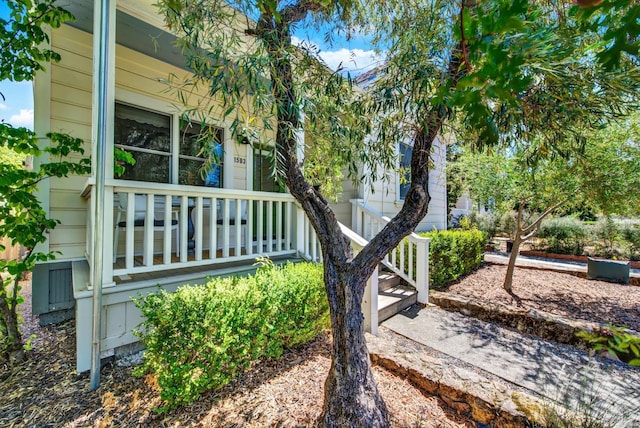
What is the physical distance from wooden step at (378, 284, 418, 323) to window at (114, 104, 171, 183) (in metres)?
4.06

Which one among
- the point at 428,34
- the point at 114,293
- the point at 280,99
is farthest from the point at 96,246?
the point at 428,34

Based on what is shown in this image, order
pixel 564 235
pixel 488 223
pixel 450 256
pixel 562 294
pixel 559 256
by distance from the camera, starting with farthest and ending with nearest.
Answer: pixel 488 223
pixel 564 235
pixel 559 256
pixel 450 256
pixel 562 294

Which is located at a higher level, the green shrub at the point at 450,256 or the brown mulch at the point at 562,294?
the green shrub at the point at 450,256

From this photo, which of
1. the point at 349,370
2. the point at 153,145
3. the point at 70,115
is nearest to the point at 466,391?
the point at 349,370

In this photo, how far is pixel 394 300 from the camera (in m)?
4.23

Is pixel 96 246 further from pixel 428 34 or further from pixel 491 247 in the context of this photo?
pixel 491 247

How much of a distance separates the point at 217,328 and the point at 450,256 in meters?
5.00

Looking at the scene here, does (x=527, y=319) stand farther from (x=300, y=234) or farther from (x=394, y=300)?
(x=300, y=234)

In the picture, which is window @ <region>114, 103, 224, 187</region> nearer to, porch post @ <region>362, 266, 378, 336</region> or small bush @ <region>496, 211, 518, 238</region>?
porch post @ <region>362, 266, 378, 336</region>

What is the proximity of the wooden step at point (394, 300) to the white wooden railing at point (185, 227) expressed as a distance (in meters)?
1.24

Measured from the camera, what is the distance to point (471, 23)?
104cm

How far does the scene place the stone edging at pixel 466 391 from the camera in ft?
6.72

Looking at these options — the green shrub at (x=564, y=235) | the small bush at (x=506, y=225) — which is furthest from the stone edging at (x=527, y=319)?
the small bush at (x=506, y=225)

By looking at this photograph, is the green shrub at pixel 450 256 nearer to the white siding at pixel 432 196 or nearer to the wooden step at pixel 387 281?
the wooden step at pixel 387 281
